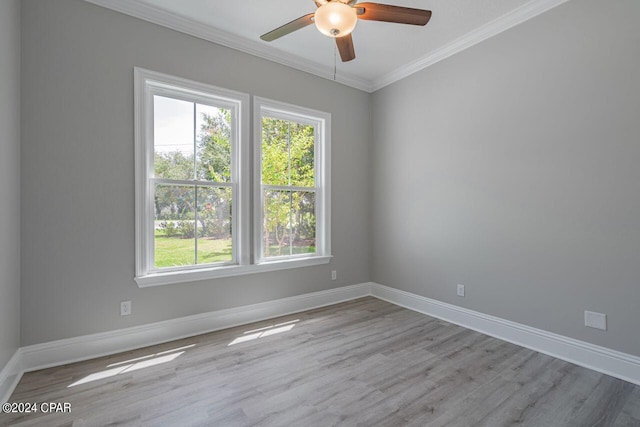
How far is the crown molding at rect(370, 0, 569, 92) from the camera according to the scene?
254 cm

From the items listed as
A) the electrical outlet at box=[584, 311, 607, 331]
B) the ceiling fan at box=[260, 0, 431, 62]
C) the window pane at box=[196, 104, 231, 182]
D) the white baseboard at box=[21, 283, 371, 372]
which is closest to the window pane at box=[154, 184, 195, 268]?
the window pane at box=[196, 104, 231, 182]

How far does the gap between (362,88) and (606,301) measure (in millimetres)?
3393

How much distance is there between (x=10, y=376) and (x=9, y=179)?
1303 millimetres

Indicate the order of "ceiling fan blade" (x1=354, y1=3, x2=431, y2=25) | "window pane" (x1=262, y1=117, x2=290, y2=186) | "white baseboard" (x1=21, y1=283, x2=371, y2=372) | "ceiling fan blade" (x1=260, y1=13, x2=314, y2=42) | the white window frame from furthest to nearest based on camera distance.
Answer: "window pane" (x1=262, y1=117, x2=290, y2=186) → the white window frame → "white baseboard" (x1=21, y1=283, x2=371, y2=372) → "ceiling fan blade" (x1=260, y1=13, x2=314, y2=42) → "ceiling fan blade" (x1=354, y1=3, x2=431, y2=25)

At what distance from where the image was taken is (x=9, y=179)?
1991 mm

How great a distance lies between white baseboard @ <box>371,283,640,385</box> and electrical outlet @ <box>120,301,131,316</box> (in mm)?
2928

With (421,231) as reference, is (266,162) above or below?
above

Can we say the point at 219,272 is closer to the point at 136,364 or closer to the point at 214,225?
the point at 214,225

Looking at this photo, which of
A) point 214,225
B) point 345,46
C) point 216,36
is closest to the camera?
point 345,46

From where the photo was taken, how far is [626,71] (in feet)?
7.02

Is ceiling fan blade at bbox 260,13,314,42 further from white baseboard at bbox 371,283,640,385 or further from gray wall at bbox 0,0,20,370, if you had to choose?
white baseboard at bbox 371,283,640,385

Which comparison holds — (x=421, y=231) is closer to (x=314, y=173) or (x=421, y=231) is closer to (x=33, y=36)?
(x=314, y=173)

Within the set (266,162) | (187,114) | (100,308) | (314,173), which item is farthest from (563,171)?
(100,308)

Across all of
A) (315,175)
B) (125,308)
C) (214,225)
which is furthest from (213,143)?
(125,308)
